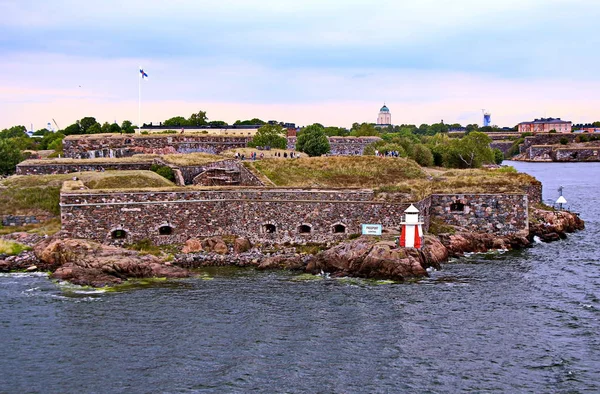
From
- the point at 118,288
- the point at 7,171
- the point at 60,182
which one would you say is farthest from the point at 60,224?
the point at 7,171

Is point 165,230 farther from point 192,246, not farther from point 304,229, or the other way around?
point 304,229

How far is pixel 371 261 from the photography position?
35.0 m

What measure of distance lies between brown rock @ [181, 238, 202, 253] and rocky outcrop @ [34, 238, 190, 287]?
2.47 metres

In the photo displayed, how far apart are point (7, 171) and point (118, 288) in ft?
122

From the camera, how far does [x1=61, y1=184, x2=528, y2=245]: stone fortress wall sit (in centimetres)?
3881

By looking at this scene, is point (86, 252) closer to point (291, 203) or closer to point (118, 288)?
point (118, 288)

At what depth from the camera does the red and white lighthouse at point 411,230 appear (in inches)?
1430

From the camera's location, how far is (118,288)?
32.9 meters

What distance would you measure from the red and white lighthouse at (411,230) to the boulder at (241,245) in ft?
29.9

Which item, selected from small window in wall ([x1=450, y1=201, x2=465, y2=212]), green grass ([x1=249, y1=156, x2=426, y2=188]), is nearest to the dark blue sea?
small window in wall ([x1=450, y1=201, x2=465, y2=212])

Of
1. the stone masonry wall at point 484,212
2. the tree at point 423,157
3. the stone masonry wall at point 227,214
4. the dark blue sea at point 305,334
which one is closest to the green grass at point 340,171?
the stone masonry wall at point 484,212

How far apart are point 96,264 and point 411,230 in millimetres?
16617

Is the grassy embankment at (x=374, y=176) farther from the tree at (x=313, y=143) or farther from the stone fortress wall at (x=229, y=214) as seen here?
the tree at (x=313, y=143)

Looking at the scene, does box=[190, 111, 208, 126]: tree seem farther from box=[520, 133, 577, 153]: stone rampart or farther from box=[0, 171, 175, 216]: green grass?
box=[520, 133, 577, 153]: stone rampart
